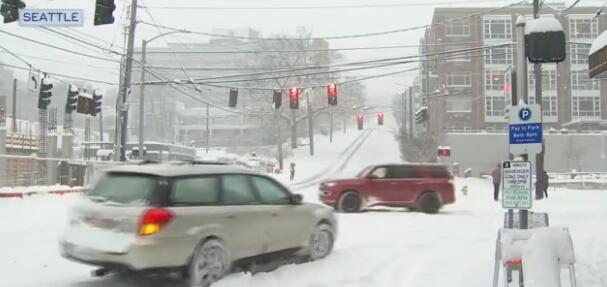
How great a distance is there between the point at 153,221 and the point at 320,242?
11.6 ft

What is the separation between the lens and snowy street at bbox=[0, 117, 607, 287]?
830 centimetres

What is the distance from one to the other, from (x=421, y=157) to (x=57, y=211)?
125ft

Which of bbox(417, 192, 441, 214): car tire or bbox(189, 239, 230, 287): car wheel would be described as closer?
bbox(189, 239, 230, 287): car wheel

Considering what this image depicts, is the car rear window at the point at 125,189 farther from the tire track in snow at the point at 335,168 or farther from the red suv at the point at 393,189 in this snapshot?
the tire track in snow at the point at 335,168

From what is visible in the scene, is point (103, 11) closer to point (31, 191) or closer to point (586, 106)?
point (31, 191)

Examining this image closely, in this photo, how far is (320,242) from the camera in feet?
33.3

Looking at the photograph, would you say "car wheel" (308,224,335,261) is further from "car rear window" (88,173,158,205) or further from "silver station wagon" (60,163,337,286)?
"car rear window" (88,173,158,205)

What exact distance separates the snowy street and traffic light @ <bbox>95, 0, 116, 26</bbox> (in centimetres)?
515

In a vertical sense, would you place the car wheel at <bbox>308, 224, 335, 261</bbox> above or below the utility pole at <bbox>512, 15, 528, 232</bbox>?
below

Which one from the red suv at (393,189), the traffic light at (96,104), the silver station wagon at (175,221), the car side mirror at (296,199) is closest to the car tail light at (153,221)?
the silver station wagon at (175,221)

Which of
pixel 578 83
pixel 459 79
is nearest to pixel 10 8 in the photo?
pixel 459 79

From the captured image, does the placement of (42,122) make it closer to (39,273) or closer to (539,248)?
(39,273)

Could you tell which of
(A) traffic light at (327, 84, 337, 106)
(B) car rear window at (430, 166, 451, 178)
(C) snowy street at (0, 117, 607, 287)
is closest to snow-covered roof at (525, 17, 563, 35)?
(C) snowy street at (0, 117, 607, 287)

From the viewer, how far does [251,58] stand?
78.6 meters
